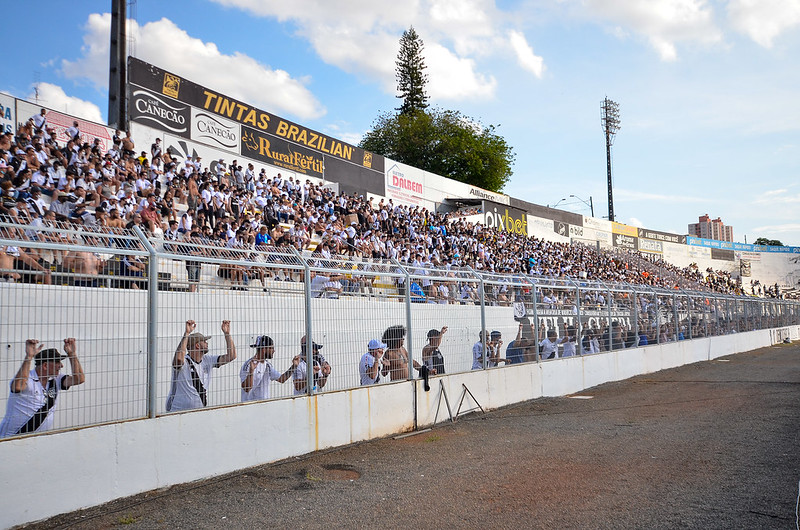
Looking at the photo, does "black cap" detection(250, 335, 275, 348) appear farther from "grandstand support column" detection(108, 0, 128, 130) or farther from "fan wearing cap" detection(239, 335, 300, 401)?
"grandstand support column" detection(108, 0, 128, 130)

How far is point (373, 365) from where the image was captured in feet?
29.0

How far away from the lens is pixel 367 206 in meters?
24.7

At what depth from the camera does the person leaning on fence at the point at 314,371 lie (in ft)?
25.3

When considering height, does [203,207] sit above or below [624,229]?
below

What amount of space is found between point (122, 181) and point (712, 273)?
62468mm

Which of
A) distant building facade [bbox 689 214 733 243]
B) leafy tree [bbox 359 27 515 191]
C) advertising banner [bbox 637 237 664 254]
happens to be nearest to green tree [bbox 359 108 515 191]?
leafy tree [bbox 359 27 515 191]

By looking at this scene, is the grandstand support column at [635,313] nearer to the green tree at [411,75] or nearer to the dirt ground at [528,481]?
the dirt ground at [528,481]

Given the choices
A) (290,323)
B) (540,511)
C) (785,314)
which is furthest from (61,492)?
(785,314)

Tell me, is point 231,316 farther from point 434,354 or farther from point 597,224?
point 597,224

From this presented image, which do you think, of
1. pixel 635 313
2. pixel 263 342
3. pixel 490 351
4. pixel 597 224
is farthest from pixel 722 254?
pixel 263 342

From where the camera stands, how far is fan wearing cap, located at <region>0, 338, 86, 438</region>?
17.0ft

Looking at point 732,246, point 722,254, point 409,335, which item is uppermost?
point 732,246

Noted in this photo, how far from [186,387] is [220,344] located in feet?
2.06

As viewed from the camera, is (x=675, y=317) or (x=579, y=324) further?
(x=675, y=317)
